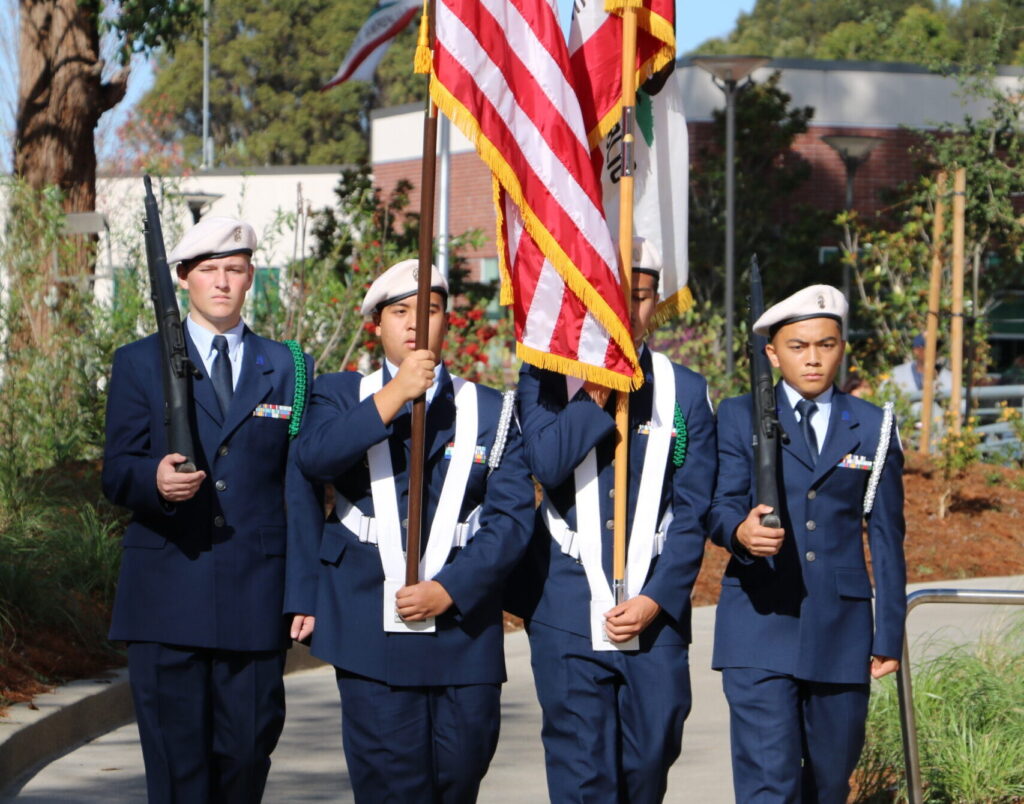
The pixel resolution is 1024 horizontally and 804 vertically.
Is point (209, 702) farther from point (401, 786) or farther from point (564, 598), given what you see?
point (564, 598)

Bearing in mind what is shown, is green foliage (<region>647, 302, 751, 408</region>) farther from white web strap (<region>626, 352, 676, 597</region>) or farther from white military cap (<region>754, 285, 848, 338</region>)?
white web strap (<region>626, 352, 676, 597</region>)

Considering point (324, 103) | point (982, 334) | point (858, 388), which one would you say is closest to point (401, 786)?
point (858, 388)

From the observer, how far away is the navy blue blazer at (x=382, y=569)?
486 cm

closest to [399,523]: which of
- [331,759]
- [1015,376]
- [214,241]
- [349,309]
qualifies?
[214,241]

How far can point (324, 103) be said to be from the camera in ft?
200

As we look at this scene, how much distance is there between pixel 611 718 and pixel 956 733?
1853 mm

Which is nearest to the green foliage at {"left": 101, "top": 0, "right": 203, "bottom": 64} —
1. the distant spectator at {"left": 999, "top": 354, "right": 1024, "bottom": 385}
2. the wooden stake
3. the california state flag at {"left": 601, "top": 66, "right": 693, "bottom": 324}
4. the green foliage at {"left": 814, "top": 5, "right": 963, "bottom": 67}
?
the wooden stake

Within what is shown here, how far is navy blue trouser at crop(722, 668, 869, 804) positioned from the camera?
201 inches

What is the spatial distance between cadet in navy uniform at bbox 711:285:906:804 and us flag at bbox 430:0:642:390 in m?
0.50

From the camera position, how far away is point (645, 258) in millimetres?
5480

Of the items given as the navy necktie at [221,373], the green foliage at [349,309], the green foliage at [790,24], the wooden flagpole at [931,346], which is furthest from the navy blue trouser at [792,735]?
the green foliage at [790,24]

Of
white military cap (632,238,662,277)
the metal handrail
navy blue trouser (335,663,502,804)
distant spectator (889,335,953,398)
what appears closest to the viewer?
navy blue trouser (335,663,502,804)

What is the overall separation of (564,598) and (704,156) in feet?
66.5

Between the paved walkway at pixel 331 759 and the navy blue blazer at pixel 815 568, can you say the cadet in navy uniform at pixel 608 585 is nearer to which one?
the navy blue blazer at pixel 815 568
